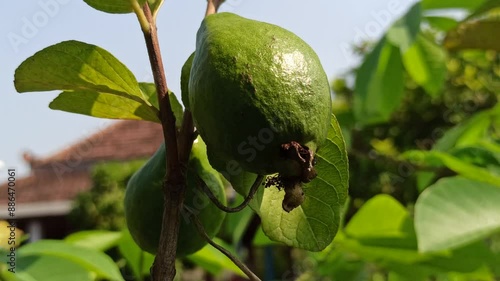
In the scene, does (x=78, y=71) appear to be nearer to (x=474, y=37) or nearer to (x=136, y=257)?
(x=136, y=257)

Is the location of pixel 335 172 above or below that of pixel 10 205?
above

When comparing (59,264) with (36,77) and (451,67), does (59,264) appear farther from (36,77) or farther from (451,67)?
(451,67)

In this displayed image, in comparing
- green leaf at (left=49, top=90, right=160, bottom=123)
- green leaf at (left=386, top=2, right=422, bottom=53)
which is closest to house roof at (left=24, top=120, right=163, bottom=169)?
green leaf at (left=386, top=2, right=422, bottom=53)

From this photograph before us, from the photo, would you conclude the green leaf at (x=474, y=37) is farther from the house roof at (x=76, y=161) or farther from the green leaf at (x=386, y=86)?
the house roof at (x=76, y=161)

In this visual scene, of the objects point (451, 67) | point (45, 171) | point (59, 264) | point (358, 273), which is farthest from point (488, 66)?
point (45, 171)

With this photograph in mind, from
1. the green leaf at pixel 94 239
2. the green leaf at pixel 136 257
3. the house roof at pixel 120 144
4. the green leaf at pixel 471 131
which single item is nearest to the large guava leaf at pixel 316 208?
the green leaf at pixel 136 257
